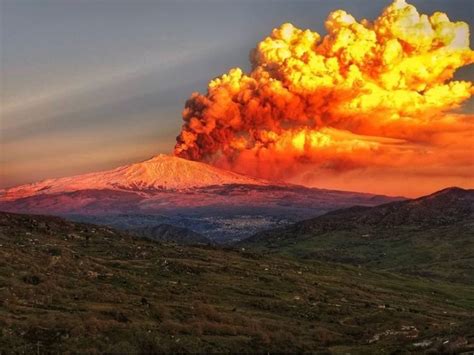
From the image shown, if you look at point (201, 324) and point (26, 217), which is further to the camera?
point (26, 217)

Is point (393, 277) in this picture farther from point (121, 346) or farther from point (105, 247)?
point (121, 346)

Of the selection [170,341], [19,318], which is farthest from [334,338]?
[19,318]

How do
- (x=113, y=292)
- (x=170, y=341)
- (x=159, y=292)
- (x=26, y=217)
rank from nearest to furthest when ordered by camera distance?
(x=170, y=341) → (x=113, y=292) → (x=159, y=292) → (x=26, y=217)

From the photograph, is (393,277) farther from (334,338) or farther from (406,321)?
(334,338)

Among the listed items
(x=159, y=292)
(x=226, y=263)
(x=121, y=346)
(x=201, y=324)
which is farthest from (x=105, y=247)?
(x=121, y=346)

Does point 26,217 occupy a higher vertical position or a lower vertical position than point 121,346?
higher

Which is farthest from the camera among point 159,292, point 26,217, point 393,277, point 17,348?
point 393,277
